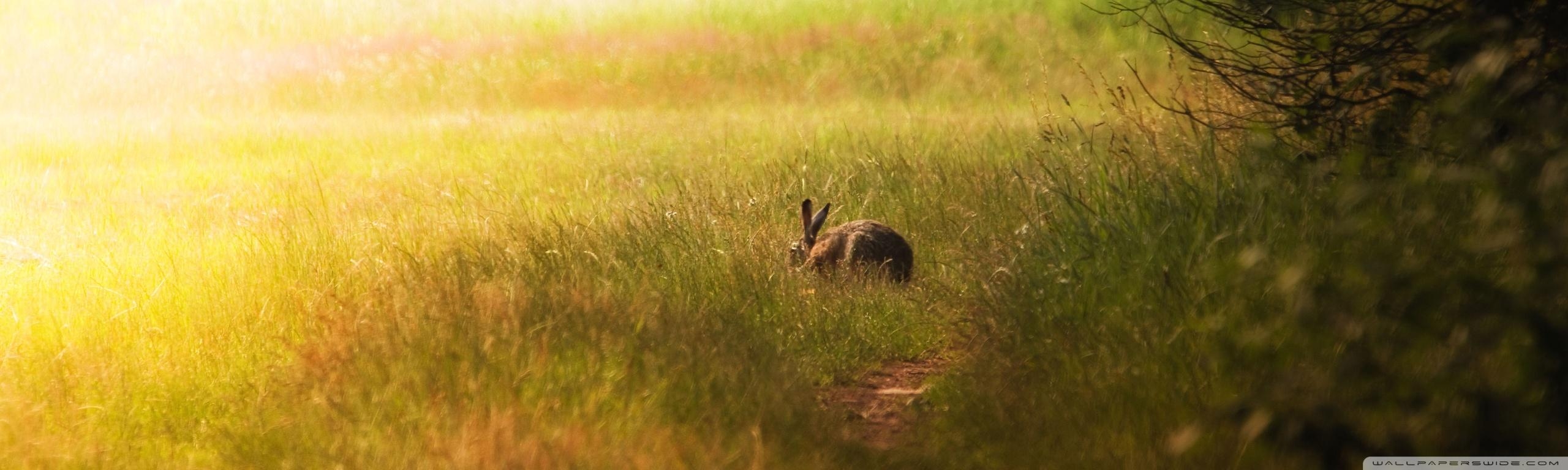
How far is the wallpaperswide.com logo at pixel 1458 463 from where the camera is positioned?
277 cm

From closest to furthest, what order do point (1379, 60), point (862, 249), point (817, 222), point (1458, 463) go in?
point (1458, 463) < point (1379, 60) < point (862, 249) < point (817, 222)

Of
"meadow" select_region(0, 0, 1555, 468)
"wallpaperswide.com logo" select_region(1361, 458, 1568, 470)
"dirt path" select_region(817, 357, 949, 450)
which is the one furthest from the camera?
"dirt path" select_region(817, 357, 949, 450)

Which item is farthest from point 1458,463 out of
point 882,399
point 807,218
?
point 807,218

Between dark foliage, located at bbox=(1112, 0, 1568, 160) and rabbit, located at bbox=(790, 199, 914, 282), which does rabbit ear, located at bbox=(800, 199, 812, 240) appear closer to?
rabbit, located at bbox=(790, 199, 914, 282)

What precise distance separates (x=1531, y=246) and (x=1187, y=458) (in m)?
1.01

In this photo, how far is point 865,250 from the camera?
232 inches

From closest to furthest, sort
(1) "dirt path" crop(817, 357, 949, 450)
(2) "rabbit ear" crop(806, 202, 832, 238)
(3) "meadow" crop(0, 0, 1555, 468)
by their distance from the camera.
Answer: (3) "meadow" crop(0, 0, 1555, 468), (1) "dirt path" crop(817, 357, 949, 450), (2) "rabbit ear" crop(806, 202, 832, 238)

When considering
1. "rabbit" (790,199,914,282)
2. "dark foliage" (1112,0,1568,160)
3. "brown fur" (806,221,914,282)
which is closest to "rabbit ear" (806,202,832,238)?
"rabbit" (790,199,914,282)

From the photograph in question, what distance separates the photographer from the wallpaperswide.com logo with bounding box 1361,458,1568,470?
277 cm

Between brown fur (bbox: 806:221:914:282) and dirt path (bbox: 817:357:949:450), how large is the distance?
2.84ft

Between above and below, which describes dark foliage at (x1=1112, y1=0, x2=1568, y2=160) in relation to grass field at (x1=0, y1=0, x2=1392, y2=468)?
above

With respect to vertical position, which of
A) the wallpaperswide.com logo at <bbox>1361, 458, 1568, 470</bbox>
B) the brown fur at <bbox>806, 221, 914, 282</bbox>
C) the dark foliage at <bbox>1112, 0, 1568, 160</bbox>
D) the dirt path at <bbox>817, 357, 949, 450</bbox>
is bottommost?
the dirt path at <bbox>817, 357, 949, 450</bbox>

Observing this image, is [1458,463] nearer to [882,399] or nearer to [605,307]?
[882,399]

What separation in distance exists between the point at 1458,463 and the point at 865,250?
3.30 metres
